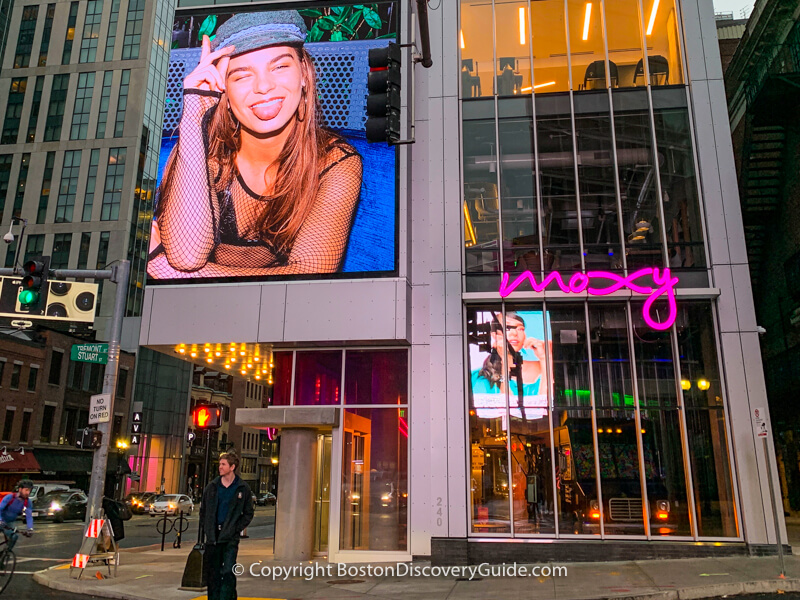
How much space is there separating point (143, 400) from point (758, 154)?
54.6 meters

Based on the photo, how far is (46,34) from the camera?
2640 inches

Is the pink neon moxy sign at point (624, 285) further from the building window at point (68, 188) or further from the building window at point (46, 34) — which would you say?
the building window at point (46, 34)

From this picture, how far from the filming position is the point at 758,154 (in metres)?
22.3

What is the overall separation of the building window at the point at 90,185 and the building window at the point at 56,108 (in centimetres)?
436

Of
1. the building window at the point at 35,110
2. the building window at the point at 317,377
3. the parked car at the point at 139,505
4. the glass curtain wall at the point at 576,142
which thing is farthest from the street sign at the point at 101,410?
the building window at the point at 35,110

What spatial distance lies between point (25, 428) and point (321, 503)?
3834cm

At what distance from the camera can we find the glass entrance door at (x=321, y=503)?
51.1 feet

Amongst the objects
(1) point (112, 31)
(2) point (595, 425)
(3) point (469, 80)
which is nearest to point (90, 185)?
(1) point (112, 31)

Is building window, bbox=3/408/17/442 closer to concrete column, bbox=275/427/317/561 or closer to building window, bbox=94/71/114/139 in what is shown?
building window, bbox=94/71/114/139

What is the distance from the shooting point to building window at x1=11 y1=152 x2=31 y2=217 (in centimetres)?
6312

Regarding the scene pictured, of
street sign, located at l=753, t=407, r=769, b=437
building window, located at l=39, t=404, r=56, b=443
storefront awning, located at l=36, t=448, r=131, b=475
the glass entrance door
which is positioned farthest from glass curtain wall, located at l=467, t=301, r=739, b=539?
building window, located at l=39, t=404, r=56, b=443

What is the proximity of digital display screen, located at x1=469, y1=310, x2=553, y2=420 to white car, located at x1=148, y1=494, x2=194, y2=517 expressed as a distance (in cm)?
3080

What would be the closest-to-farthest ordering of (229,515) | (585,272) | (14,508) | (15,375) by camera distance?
(229,515), (14,508), (585,272), (15,375)

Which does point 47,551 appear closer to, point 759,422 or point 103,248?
point 759,422
